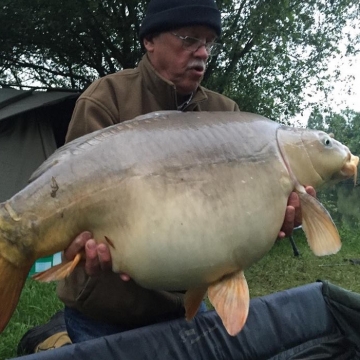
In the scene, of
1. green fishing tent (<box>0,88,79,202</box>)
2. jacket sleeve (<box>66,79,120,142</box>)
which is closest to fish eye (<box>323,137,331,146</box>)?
jacket sleeve (<box>66,79,120,142</box>)

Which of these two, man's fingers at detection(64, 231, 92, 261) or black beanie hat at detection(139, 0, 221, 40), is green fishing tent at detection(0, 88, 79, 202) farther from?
man's fingers at detection(64, 231, 92, 261)

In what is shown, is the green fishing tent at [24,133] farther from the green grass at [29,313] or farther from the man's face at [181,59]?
the man's face at [181,59]

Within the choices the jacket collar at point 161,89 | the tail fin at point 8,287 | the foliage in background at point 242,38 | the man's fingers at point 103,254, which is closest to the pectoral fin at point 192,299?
the man's fingers at point 103,254

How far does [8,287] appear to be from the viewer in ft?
3.51

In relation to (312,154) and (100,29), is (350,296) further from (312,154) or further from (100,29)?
(100,29)

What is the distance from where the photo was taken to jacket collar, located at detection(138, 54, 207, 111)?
1.42 metres

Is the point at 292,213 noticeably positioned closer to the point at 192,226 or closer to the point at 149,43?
the point at 192,226

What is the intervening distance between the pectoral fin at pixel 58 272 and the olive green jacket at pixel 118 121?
0.65 ft

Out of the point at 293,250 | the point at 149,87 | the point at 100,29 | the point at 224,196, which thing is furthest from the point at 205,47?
the point at 100,29

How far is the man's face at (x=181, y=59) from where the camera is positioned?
1413 millimetres

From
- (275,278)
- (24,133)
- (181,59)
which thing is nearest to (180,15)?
(181,59)

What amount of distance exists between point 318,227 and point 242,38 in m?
5.91

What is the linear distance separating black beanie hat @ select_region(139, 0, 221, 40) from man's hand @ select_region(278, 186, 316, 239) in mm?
503

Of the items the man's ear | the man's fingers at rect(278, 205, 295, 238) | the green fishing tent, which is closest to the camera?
the man's fingers at rect(278, 205, 295, 238)
